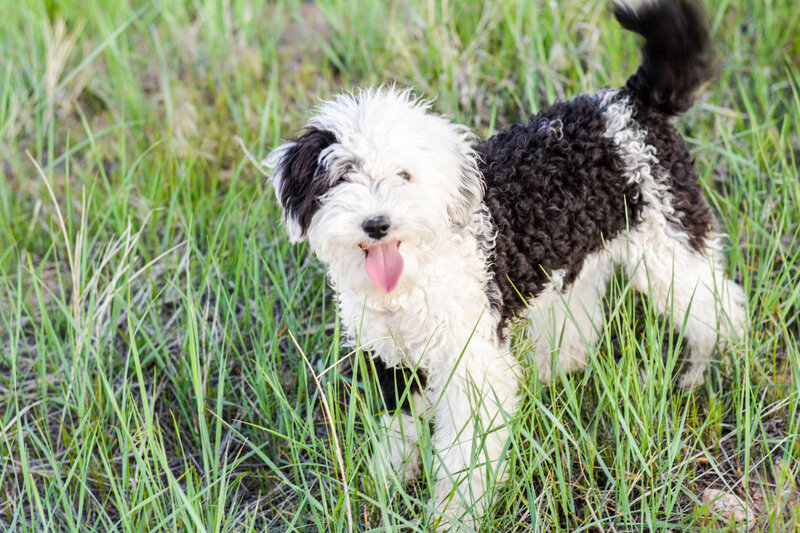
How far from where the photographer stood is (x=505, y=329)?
3.06 m

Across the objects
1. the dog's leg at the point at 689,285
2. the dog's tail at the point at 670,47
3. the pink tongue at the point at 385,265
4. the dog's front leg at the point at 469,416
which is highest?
the dog's tail at the point at 670,47

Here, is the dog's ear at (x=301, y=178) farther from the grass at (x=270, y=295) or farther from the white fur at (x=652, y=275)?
the white fur at (x=652, y=275)

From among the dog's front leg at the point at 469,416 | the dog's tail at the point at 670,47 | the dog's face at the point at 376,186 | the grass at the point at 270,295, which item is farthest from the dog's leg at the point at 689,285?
the dog's face at the point at 376,186

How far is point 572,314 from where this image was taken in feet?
11.3

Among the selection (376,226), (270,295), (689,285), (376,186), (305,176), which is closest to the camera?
(376,226)

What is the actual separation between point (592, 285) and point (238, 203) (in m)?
1.81

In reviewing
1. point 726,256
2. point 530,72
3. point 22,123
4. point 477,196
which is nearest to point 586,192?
point 477,196

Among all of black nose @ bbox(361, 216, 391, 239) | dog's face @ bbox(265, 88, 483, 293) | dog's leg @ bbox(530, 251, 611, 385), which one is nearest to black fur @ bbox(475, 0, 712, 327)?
dog's leg @ bbox(530, 251, 611, 385)

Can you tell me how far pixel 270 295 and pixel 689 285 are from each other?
197 centimetres

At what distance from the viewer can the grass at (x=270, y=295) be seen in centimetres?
276

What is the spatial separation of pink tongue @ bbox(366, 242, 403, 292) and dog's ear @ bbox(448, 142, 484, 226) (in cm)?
28

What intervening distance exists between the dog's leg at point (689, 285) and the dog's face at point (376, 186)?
89cm

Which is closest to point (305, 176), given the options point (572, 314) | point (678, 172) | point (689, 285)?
point (572, 314)

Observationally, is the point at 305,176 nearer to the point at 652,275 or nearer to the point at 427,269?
the point at 427,269
